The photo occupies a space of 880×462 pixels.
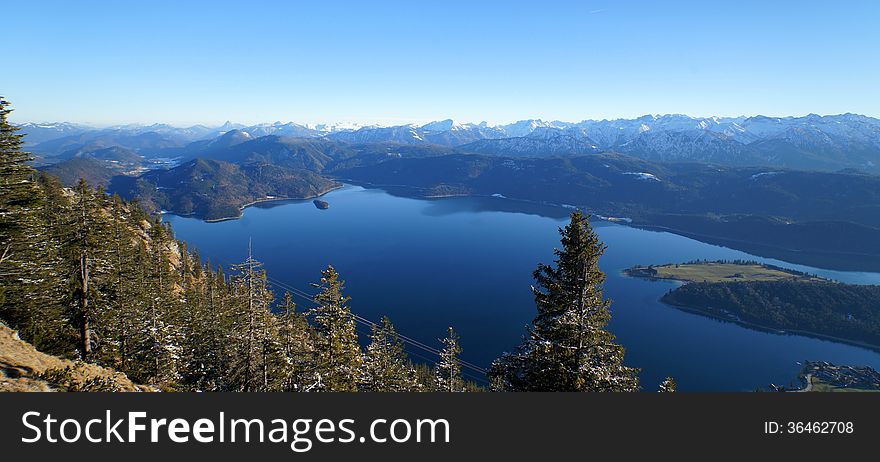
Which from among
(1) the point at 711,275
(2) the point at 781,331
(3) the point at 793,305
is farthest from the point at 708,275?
(2) the point at 781,331

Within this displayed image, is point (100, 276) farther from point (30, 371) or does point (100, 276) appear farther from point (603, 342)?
point (603, 342)

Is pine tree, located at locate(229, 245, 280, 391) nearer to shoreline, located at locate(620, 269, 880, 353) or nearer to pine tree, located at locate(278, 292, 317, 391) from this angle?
pine tree, located at locate(278, 292, 317, 391)

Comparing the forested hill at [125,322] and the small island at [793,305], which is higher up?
the forested hill at [125,322]

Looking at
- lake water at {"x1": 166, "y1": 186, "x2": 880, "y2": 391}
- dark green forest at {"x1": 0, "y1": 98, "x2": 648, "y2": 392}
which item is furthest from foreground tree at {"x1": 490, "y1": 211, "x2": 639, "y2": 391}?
lake water at {"x1": 166, "y1": 186, "x2": 880, "y2": 391}

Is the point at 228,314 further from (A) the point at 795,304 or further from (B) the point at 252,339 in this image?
(A) the point at 795,304

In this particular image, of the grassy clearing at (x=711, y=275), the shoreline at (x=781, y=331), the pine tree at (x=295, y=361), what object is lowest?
the shoreline at (x=781, y=331)

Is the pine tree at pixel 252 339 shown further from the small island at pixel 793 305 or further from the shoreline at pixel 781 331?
the small island at pixel 793 305

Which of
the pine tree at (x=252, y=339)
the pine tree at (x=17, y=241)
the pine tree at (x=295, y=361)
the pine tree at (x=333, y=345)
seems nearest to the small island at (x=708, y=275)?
the pine tree at (x=333, y=345)
